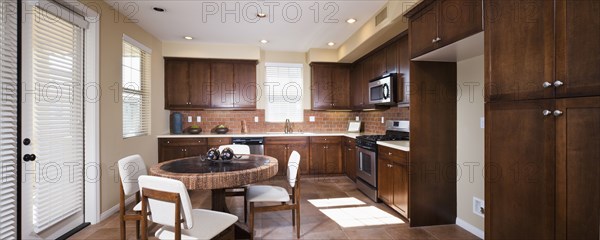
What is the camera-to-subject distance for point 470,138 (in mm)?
2668

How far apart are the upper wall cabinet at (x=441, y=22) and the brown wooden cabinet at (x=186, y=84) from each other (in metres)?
3.54

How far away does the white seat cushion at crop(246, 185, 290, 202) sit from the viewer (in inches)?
96.2

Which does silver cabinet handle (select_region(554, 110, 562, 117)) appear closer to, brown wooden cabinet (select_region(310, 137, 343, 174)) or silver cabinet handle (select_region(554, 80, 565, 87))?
silver cabinet handle (select_region(554, 80, 565, 87))

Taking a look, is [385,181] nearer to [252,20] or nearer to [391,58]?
[391,58]

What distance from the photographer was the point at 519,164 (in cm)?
158

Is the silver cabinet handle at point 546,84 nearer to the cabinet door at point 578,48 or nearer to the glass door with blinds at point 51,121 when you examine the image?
the cabinet door at point 578,48

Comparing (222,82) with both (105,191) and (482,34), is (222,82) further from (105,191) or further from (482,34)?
(482,34)

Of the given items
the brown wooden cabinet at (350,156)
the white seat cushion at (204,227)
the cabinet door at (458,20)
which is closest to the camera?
the white seat cushion at (204,227)

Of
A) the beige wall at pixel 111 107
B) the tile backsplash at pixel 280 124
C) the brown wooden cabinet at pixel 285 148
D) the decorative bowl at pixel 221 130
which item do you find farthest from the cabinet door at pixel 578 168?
the decorative bowl at pixel 221 130

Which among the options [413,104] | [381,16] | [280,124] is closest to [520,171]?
[413,104]

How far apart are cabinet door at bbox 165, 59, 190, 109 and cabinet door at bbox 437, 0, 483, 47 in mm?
4085

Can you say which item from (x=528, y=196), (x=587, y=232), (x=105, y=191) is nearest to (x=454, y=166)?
(x=528, y=196)

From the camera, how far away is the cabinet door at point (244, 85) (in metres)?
4.94

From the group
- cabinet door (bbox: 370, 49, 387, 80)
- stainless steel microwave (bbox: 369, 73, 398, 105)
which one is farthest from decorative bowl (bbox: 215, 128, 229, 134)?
cabinet door (bbox: 370, 49, 387, 80)
